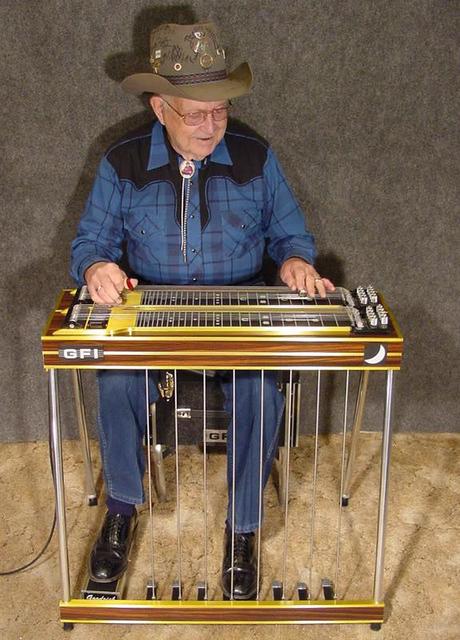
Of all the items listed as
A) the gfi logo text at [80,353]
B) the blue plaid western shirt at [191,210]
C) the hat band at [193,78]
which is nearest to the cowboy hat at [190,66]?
the hat band at [193,78]

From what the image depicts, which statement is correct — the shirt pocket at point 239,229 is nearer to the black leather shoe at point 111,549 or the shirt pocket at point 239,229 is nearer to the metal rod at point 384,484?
the metal rod at point 384,484

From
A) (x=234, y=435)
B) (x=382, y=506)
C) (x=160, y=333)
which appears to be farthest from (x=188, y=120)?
(x=382, y=506)

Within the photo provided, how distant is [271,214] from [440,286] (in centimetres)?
56

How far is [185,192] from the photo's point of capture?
1.83 m

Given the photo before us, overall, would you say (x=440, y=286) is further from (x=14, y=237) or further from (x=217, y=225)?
(x=14, y=237)

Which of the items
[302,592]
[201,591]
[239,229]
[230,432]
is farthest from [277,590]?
[239,229]

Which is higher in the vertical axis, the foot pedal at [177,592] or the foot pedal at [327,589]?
the foot pedal at [177,592]

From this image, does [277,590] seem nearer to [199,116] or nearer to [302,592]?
[302,592]

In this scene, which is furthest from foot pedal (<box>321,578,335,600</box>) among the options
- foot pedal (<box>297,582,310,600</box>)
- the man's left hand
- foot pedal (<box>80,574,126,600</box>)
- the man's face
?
the man's face

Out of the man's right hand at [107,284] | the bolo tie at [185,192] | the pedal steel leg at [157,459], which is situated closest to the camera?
the man's right hand at [107,284]

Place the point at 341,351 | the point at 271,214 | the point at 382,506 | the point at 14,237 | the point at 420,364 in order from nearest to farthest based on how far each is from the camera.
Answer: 1. the point at 341,351
2. the point at 382,506
3. the point at 271,214
4. the point at 14,237
5. the point at 420,364

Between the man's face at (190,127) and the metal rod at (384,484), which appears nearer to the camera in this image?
the metal rod at (384,484)

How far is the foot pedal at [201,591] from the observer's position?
1739 mm

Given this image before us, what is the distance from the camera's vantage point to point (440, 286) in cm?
222
